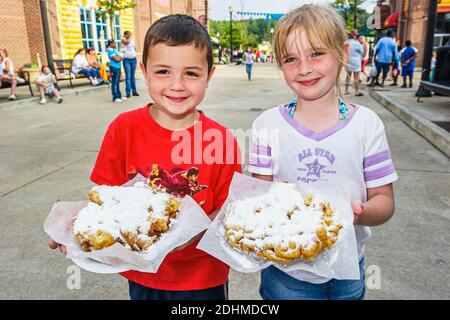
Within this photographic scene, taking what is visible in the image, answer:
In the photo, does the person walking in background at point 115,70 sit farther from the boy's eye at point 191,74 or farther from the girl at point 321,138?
the girl at point 321,138

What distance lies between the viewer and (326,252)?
4.49 ft

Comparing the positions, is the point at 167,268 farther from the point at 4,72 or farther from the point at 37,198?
the point at 4,72

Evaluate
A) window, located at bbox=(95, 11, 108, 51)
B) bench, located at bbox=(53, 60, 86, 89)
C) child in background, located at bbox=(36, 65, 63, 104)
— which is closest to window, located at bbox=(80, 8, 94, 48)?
window, located at bbox=(95, 11, 108, 51)

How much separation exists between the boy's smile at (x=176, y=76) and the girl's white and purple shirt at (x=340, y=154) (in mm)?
402

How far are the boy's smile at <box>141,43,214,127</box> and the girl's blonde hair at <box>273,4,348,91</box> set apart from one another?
343 mm

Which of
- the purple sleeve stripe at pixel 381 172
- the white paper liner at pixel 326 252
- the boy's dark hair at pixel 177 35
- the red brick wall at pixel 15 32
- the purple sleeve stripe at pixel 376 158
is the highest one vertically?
the red brick wall at pixel 15 32

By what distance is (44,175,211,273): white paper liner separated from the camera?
1.27 metres

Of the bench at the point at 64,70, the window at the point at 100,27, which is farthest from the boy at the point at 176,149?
the window at the point at 100,27

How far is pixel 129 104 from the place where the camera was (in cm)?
1137

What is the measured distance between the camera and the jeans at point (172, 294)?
5.63 feet

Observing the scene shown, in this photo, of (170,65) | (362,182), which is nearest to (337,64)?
(362,182)

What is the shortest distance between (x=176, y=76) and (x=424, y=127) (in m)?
6.77

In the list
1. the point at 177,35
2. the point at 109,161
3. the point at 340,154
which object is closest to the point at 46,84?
the point at 109,161

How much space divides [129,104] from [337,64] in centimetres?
1038
